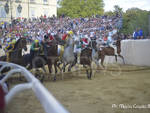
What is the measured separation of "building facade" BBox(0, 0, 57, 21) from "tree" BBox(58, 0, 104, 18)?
3282 millimetres

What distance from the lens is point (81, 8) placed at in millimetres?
47406

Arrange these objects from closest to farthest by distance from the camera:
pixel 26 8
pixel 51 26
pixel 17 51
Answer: pixel 17 51
pixel 51 26
pixel 26 8

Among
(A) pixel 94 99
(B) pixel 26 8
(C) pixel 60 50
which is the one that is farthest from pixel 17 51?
(B) pixel 26 8

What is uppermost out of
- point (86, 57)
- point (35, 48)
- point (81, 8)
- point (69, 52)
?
point (81, 8)

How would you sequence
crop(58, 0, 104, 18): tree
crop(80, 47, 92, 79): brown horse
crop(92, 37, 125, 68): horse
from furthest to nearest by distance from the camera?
1. crop(58, 0, 104, 18): tree
2. crop(92, 37, 125, 68): horse
3. crop(80, 47, 92, 79): brown horse

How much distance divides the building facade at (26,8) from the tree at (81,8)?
328 cm

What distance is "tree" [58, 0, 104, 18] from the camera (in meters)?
46.5

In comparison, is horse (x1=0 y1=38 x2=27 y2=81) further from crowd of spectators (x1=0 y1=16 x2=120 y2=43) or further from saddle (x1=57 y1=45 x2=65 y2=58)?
crowd of spectators (x1=0 y1=16 x2=120 y2=43)

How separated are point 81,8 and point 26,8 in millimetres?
12873

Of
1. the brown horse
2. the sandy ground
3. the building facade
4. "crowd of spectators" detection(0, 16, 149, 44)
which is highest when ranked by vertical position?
the building facade

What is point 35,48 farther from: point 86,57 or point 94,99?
point 94,99

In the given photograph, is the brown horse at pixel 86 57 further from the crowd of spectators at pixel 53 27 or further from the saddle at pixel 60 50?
the crowd of spectators at pixel 53 27

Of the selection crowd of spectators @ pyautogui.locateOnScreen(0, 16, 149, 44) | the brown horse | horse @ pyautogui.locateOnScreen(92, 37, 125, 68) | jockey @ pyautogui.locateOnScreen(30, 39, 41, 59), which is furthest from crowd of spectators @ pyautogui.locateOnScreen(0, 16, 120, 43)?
jockey @ pyautogui.locateOnScreen(30, 39, 41, 59)

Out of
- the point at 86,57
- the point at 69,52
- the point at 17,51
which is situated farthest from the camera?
the point at 69,52
